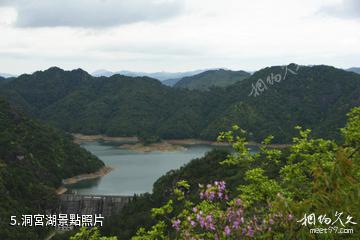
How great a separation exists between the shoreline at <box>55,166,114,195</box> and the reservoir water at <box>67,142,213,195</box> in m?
1.15

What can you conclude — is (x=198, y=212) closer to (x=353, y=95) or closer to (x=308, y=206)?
(x=308, y=206)

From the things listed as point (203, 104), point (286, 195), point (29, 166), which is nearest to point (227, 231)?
point (286, 195)

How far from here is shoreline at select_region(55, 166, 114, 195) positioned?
248ft

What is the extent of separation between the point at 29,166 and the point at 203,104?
105523mm

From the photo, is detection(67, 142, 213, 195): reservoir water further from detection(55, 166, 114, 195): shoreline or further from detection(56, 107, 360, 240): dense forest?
detection(56, 107, 360, 240): dense forest

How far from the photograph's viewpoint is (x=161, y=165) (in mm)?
96750

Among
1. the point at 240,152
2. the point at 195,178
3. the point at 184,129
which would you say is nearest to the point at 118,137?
the point at 184,129

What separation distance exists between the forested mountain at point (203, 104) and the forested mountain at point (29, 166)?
49522 millimetres

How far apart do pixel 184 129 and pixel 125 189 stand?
72289 mm

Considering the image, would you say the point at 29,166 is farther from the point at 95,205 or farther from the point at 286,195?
the point at 286,195

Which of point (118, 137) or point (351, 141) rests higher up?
point (351, 141)

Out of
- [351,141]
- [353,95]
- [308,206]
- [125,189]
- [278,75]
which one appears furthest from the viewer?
[278,75]

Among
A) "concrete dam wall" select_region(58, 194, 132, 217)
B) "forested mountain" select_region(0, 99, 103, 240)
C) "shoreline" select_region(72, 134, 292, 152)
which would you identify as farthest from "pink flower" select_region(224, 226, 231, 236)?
"shoreline" select_region(72, 134, 292, 152)

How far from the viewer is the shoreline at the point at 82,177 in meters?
75.5
